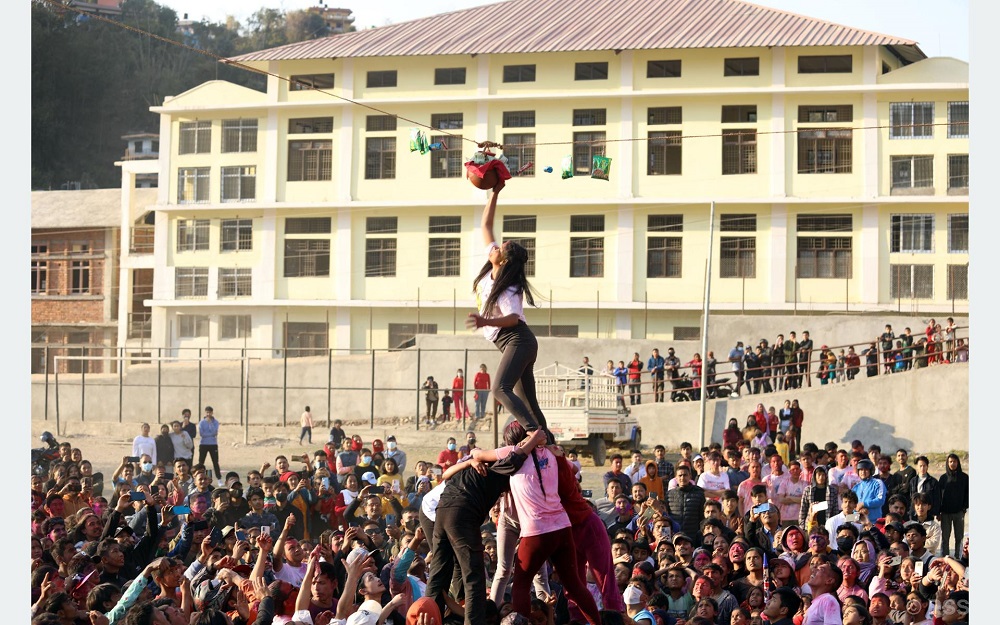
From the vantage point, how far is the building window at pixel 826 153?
3828 cm

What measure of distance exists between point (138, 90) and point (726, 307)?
3227cm

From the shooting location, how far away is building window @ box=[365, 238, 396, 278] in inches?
1614

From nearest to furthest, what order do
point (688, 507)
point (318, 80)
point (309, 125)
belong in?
point (688, 507) → point (318, 80) → point (309, 125)

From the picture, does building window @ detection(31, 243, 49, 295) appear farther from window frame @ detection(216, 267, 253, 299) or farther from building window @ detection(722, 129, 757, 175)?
building window @ detection(722, 129, 757, 175)

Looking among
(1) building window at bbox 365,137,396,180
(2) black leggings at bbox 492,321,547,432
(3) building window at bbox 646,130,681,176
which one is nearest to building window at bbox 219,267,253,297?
(1) building window at bbox 365,137,396,180

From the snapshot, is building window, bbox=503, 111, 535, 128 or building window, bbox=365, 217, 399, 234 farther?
building window, bbox=365, 217, 399, 234

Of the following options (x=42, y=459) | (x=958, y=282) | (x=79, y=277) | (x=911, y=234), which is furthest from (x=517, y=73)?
(x=42, y=459)

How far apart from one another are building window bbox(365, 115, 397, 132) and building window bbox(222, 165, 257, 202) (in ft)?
13.6

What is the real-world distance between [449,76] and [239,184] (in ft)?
25.6

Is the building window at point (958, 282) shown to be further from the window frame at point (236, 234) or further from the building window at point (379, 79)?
the window frame at point (236, 234)

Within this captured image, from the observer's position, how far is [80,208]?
48.3m

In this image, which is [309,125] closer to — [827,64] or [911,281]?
[827,64]

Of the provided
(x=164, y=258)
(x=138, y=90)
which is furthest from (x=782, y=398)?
(x=138, y=90)

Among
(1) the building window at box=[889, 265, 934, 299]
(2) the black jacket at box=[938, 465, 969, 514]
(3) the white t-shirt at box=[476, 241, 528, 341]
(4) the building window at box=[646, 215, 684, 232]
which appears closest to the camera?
(3) the white t-shirt at box=[476, 241, 528, 341]
